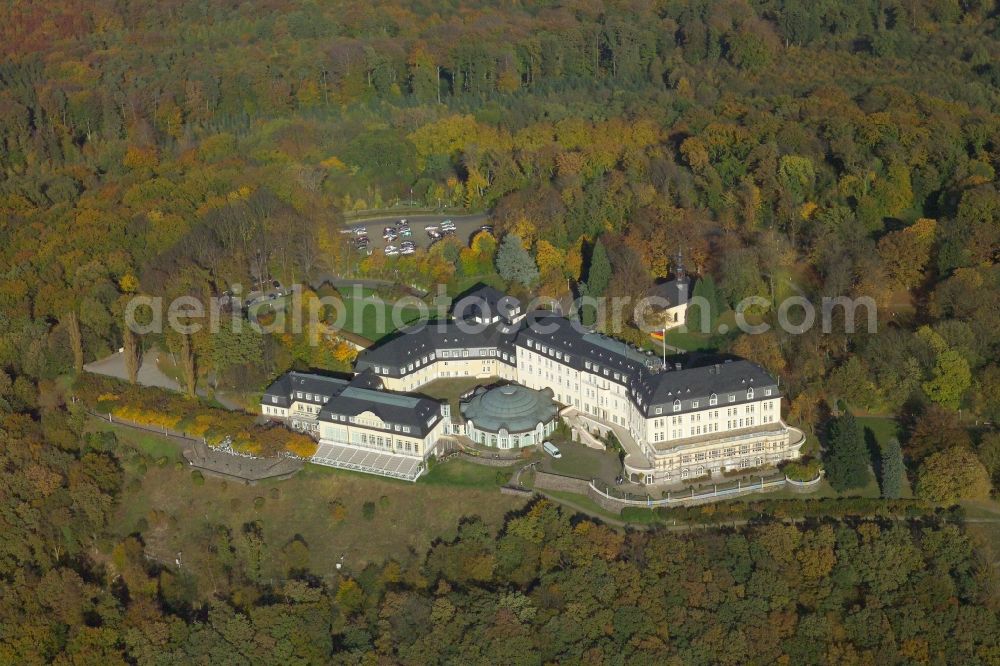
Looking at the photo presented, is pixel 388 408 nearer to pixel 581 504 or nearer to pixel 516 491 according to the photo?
pixel 516 491

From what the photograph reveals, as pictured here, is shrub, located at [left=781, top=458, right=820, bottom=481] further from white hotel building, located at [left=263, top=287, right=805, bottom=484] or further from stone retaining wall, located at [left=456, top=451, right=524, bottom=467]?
stone retaining wall, located at [left=456, top=451, right=524, bottom=467]

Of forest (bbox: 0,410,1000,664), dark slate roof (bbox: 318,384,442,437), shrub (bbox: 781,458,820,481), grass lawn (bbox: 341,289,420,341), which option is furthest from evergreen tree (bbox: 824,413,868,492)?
grass lawn (bbox: 341,289,420,341)

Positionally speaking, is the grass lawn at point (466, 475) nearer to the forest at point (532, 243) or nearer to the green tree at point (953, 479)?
the forest at point (532, 243)

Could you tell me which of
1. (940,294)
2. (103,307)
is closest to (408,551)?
(103,307)

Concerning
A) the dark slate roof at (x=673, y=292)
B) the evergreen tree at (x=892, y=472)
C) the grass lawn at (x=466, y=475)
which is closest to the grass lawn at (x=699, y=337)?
the dark slate roof at (x=673, y=292)

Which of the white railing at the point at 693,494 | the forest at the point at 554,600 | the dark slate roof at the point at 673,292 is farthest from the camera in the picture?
the dark slate roof at the point at 673,292
